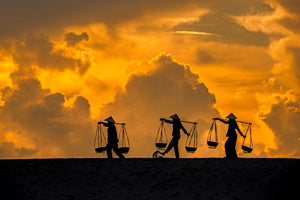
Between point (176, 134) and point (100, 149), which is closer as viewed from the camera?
point (176, 134)

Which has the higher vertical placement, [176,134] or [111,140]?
[176,134]

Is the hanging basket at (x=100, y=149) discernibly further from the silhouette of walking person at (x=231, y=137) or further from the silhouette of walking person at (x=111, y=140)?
the silhouette of walking person at (x=231, y=137)

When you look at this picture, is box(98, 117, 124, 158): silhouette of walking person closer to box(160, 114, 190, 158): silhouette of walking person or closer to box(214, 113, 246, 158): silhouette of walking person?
box(160, 114, 190, 158): silhouette of walking person
